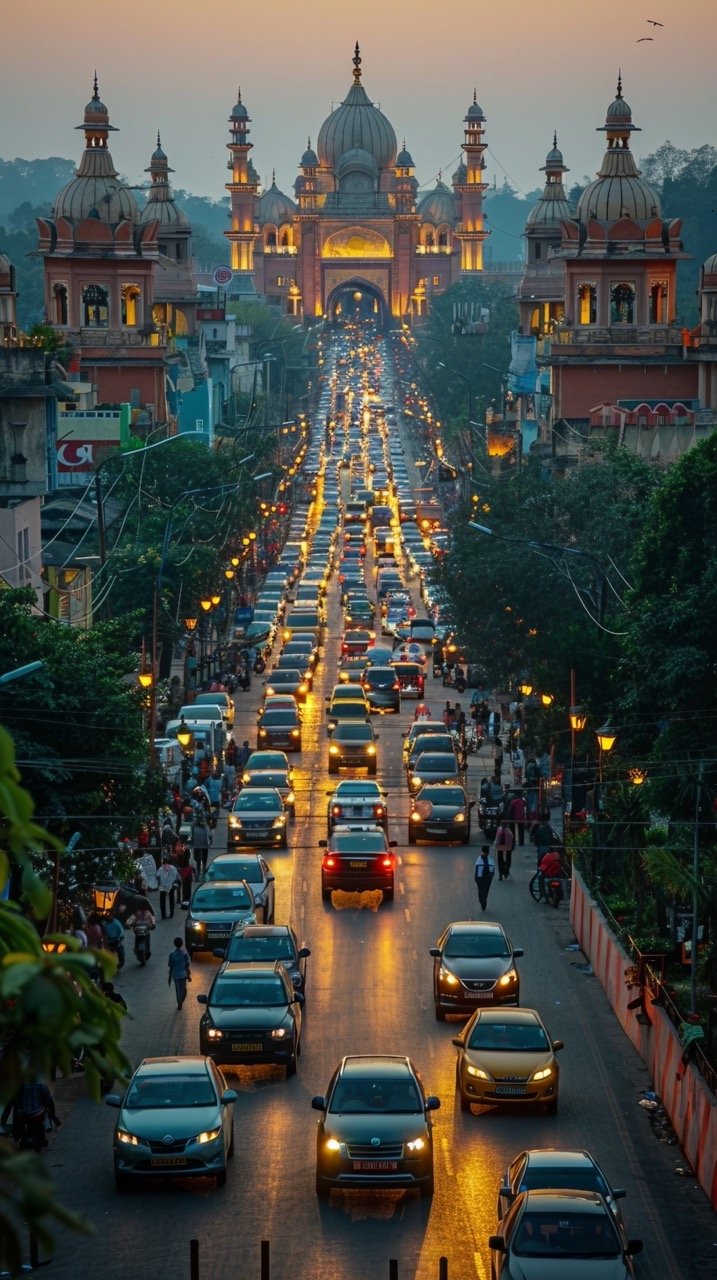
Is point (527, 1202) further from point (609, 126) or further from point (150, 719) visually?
point (609, 126)

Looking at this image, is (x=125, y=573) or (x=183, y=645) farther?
(x=183, y=645)

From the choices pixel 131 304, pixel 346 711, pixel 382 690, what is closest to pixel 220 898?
pixel 346 711

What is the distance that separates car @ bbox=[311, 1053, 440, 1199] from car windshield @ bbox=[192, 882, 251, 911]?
11283 millimetres

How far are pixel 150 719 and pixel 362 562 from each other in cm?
5514

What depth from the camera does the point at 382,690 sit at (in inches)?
2446

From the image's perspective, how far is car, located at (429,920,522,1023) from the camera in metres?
28.2

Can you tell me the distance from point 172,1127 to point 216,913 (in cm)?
1161

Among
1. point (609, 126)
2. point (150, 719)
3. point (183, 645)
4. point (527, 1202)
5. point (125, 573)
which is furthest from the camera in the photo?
point (609, 126)

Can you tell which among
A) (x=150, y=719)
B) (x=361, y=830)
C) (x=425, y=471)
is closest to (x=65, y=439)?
(x=150, y=719)

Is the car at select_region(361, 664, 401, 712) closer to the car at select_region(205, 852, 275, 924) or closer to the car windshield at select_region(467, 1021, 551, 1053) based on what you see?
the car at select_region(205, 852, 275, 924)

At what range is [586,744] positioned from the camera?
43875mm

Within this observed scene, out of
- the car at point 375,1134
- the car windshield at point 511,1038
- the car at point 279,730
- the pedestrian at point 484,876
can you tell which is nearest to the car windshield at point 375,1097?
the car at point 375,1134

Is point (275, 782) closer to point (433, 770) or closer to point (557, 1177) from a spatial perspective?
point (433, 770)

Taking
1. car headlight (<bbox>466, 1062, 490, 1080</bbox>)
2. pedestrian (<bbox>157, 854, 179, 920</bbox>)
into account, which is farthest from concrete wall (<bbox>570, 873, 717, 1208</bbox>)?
pedestrian (<bbox>157, 854, 179, 920</bbox>)
